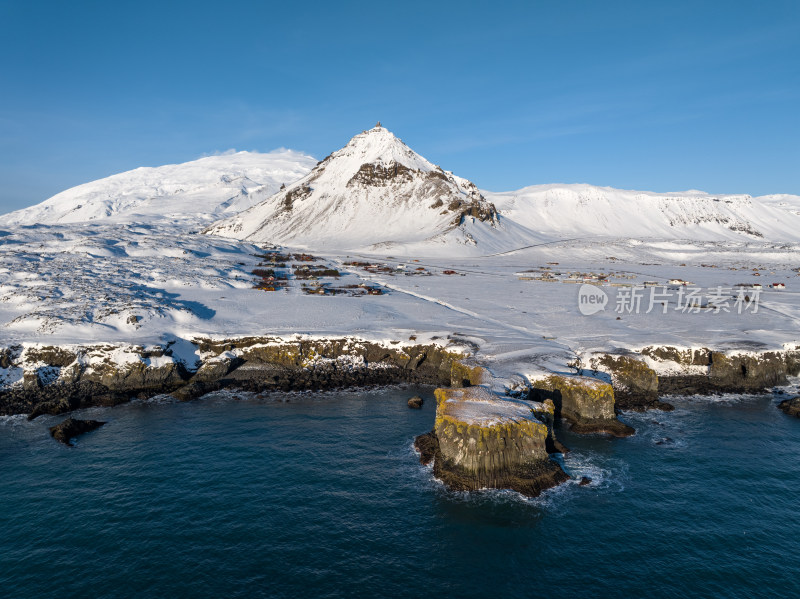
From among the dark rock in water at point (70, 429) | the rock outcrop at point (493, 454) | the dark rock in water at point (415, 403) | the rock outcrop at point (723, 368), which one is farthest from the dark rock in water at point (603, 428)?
the dark rock in water at point (70, 429)

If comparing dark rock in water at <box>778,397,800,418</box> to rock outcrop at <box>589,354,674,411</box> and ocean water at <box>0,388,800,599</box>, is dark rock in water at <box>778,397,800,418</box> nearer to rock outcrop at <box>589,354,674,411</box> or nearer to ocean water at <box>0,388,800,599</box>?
ocean water at <box>0,388,800,599</box>

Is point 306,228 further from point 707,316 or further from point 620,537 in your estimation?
point 620,537

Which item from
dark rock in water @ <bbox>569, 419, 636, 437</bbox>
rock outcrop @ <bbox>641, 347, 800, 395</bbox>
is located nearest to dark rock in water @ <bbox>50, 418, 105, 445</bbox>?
dark rock in water @ <bbox>569, 419, 636, 437</bbox>

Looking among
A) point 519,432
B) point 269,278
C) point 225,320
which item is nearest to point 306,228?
point 269,278

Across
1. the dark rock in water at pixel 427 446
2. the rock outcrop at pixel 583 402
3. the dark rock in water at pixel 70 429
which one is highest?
the rock outcrop at pixel 583 402

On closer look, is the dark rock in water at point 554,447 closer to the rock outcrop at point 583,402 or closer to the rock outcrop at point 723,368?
the rock outcrop at point 583,402
